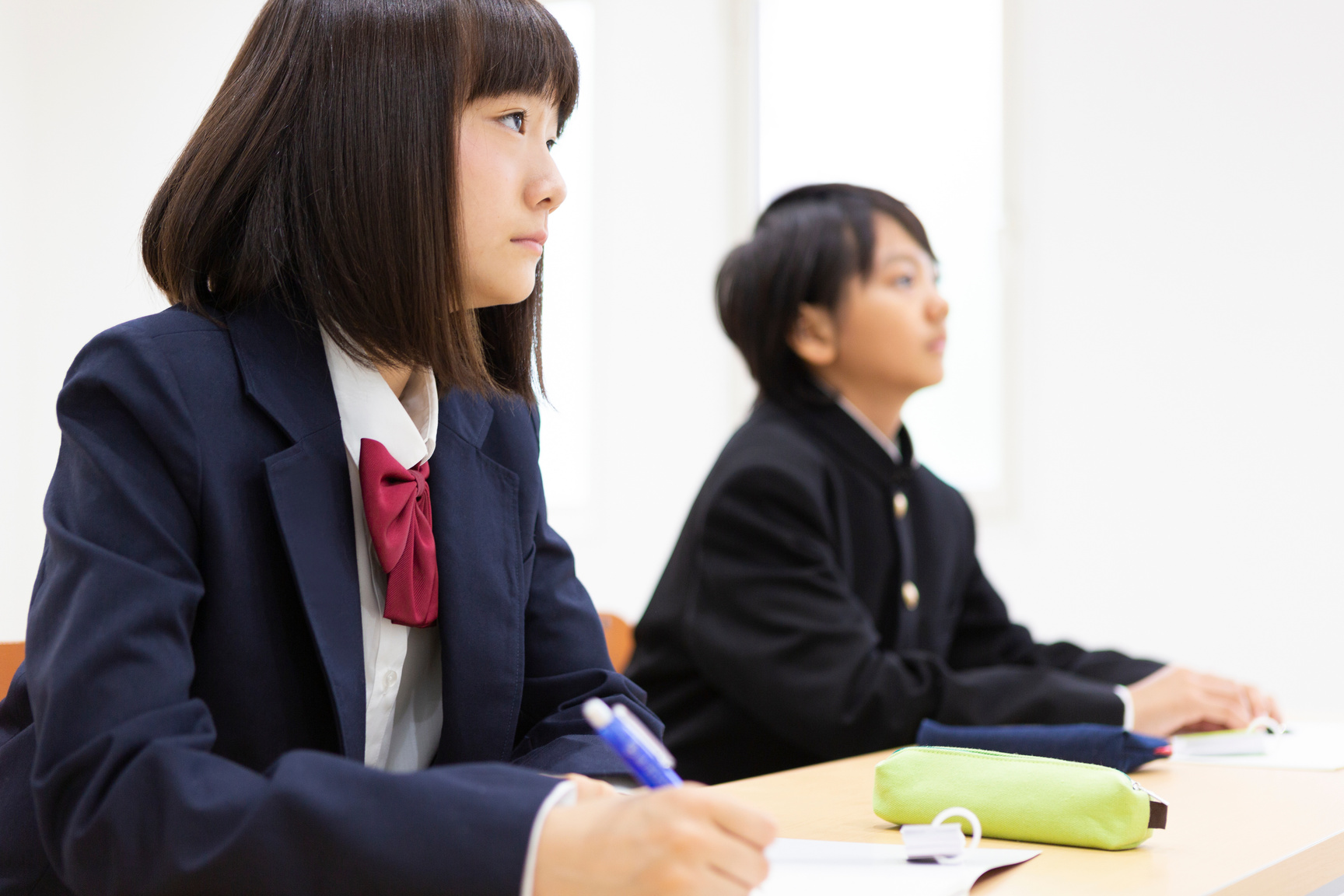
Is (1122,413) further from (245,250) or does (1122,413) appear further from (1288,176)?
(245,250)

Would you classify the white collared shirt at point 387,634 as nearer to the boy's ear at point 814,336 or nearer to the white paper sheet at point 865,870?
the white paper sheet at point 865,870

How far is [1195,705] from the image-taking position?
1.56 meters

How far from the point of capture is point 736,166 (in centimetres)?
432

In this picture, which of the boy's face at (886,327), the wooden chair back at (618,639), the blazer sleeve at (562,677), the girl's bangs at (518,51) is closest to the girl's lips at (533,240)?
the girl's bangs at (518,51)

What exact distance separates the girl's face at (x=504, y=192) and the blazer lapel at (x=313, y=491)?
147mm

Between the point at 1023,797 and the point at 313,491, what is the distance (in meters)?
0.57

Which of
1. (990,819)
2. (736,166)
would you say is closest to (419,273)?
(990,819)

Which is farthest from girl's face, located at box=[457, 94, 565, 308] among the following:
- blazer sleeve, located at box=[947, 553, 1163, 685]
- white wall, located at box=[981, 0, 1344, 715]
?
white wall, located at box=[981, 0, 1344, 715]

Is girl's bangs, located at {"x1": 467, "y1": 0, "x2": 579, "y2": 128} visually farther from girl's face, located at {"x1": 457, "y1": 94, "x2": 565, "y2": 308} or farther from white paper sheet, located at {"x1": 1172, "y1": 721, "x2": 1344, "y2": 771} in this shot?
white paper sheet, located at {"x1": 1172, "y1": 721, "x2": 1344, "y2": 771}

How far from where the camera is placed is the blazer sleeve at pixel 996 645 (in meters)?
1.92

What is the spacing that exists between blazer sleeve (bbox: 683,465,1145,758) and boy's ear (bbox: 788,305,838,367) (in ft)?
0.93

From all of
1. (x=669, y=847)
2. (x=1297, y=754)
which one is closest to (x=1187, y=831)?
(x=1297, y=754)

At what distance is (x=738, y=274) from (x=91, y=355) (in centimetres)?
134

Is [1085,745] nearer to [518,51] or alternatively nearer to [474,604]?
A: [474,604]
